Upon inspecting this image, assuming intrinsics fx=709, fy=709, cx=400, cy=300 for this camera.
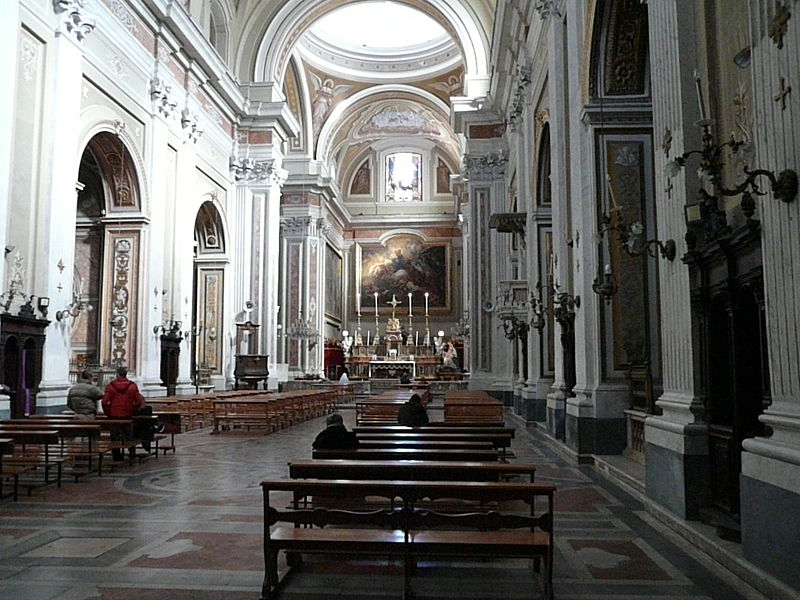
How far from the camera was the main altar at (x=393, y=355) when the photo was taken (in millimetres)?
32000

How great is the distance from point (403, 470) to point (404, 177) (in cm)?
3585

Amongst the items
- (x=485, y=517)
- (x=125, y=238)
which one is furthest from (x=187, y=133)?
(x=485, y=517)

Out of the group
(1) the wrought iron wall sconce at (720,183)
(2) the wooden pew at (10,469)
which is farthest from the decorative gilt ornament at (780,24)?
(2) the wooden pew at (10,469)

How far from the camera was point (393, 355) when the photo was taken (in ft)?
110

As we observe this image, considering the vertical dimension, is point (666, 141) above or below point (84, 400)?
above

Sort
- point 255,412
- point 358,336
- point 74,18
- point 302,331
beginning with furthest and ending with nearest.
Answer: point 358,336 < point 302,331 < point 255,412 < point 74,18

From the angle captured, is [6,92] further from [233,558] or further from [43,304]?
[233,558]

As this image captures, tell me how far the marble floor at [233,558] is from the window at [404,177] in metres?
33.3

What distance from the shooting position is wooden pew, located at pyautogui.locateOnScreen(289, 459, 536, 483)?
425 cm

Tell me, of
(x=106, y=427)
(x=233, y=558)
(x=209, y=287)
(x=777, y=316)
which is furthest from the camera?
(x=209, y=287)

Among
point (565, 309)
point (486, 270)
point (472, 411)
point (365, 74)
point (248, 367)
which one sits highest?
point (365, 74)

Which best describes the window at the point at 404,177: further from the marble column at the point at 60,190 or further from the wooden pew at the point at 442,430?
the wooden pew at the point at 442,430

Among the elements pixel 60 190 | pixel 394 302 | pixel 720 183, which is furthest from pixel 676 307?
pixel 394 302

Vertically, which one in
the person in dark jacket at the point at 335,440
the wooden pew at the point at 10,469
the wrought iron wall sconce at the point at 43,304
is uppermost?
the wrought iron wall sconce at the point at 43,304
